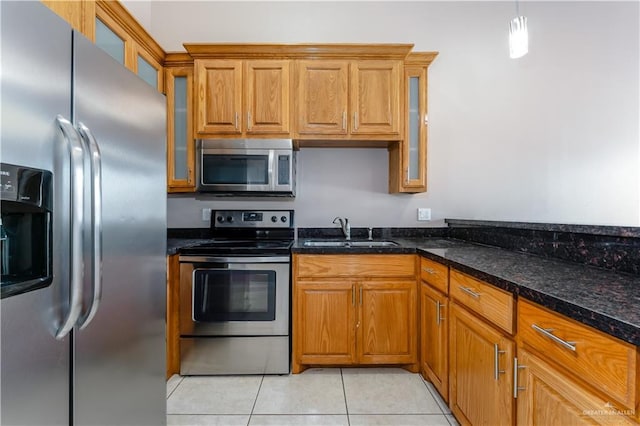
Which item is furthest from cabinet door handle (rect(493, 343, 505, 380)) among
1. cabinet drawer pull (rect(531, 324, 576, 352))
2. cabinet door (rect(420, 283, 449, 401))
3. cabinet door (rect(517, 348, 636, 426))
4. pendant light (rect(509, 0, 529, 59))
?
pendant light (rect(509, 0, 529, 59))

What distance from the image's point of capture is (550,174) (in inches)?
106

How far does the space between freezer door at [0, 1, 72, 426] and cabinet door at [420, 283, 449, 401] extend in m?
1.58

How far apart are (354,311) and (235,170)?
4.29ft

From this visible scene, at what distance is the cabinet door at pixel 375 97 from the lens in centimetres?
227

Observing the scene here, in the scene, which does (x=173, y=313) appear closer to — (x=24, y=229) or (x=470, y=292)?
(x=24, y=229)

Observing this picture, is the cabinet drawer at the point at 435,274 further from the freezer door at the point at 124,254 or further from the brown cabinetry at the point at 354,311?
the freezer door at the point at 124,254

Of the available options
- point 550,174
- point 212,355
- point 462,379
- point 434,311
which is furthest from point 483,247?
point 212,355

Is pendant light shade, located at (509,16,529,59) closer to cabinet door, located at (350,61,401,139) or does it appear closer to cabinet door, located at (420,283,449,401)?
cabinet door, located at (350,61,401,139)

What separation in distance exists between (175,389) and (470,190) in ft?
8.72

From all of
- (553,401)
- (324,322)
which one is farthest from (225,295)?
(553,401)

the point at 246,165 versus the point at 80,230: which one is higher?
the point at 246,165

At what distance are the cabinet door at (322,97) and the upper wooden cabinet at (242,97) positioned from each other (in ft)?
0.36

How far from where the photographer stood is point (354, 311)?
2.04m

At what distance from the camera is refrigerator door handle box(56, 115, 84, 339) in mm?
793
